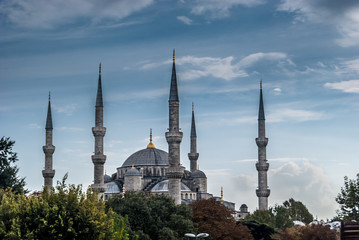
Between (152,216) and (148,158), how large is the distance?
5015cm

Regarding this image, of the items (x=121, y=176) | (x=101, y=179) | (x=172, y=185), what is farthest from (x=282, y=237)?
(x=121, y=176)

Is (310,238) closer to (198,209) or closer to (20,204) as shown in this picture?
(198,209)

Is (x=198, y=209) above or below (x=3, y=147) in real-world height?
below

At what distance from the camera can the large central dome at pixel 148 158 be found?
90250mm

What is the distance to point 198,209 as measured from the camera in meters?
49.1

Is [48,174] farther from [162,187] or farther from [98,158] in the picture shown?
[162,187]

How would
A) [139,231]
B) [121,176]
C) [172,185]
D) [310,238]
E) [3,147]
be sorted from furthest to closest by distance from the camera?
[121,176] → [172,185] → [310,238] → [3,147] → [139,231]

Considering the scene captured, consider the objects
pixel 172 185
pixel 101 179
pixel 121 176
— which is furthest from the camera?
pixel 121 176

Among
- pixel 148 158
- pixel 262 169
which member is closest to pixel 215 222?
pixel 262 169

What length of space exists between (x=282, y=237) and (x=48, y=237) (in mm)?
35011

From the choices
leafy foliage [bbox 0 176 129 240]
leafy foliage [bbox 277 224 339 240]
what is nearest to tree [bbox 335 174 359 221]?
leafy foliage [bbox 277 224 339 240]

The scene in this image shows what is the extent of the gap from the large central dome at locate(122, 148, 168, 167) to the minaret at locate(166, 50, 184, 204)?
102 feet

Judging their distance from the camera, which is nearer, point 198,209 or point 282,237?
point 198,209

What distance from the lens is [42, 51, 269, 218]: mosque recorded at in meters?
58.4
